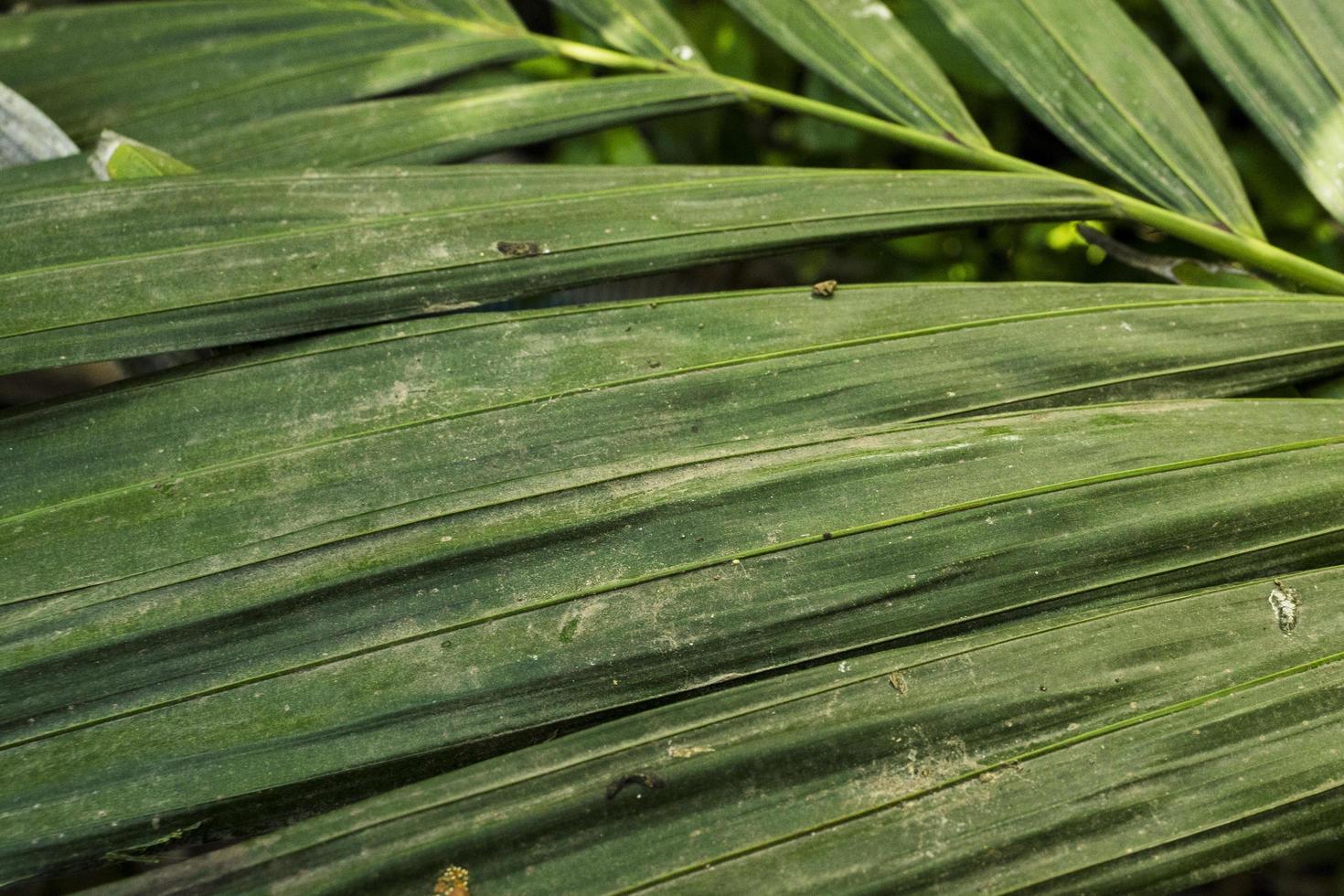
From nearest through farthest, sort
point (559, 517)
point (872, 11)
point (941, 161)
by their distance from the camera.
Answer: point (559, 517) < point (872, 11) < point (941, 161)

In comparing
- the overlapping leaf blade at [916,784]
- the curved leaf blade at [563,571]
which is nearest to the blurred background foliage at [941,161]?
the curved leaf blade at [563,571]

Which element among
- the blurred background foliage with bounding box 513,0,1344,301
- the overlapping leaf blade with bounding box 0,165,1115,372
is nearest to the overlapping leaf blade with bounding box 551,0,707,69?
the blurred background foliage with bounding box 513,0,1344,301

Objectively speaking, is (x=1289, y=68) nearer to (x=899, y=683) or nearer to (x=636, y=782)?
(x=899, y=683)

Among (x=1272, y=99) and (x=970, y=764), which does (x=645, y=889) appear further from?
(x=1272, y=99)

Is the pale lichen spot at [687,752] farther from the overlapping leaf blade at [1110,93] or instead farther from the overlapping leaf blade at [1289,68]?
the overlapping leaf blade at [1289,68]

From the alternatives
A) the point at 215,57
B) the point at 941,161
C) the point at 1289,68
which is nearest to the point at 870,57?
the point at 1289,68

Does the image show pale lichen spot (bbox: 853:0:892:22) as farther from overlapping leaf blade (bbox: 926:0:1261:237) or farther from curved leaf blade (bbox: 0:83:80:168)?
curved leaf blade (bbox: 0:83:80:168)
